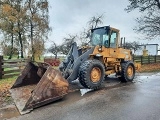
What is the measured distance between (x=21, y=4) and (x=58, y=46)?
20.4m

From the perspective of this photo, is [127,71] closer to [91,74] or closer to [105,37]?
[105,37]

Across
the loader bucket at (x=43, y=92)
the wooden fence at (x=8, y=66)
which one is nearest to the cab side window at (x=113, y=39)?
the loader bucket at (x=43, y=92)

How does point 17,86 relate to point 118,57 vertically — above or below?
below

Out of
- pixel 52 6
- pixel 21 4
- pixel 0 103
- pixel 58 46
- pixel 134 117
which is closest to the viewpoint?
pixel 134 117

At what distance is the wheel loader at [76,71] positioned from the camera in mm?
5340

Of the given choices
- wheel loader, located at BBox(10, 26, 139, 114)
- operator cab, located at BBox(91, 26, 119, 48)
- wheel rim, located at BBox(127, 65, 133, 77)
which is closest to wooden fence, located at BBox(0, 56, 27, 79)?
wheel loader, located at BBox(10, 26, 139, 114)

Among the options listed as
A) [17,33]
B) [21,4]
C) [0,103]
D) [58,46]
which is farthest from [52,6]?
[0,103]

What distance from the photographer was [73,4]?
53.1 ft

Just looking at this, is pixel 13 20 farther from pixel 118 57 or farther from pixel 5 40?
pixel 118 57

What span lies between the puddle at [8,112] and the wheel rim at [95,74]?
117 inches

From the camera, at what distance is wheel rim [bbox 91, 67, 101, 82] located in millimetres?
7259

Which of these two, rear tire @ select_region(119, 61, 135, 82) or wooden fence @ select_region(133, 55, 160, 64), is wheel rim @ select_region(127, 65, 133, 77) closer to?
rear tire @ select_region(119, 61, 135, 82)

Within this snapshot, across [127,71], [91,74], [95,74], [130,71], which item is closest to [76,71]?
[91,74]

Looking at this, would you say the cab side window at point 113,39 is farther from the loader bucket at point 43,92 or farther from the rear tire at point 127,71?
the loader bucket at point 43,92
